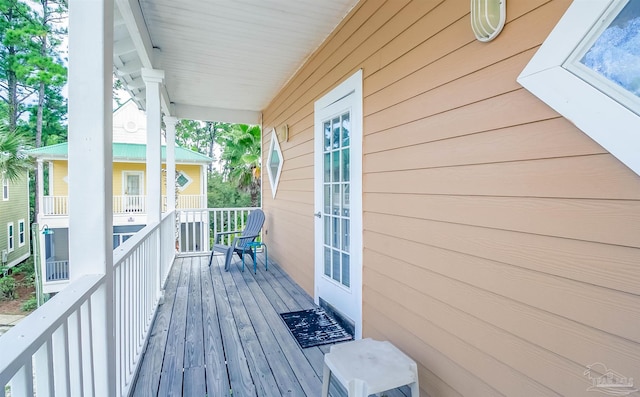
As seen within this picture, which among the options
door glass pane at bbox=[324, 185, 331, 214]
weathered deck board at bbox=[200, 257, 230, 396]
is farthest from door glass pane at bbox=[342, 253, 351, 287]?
weathered deck board at bbox=[200, 257, 230, 396]

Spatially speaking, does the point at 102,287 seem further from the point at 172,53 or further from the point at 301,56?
the point at 301,56

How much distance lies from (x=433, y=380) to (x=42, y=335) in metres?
1.70

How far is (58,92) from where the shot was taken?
10062 mm

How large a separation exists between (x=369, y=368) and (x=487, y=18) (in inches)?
64.3

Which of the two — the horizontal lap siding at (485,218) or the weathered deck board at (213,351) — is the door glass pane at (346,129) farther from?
the weathered deck board at (213,351)

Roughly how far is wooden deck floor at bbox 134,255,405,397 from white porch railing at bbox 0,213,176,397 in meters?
0.21

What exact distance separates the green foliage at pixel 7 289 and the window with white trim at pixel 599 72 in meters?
12.1

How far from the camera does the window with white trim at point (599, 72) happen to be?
88 cm

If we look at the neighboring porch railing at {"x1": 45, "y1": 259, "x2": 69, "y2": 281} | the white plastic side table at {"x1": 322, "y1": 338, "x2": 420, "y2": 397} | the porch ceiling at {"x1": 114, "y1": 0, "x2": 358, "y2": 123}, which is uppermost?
the porch ceiling at {"x1": 114, "y1": 0, "x2": 358, "y2": 123}

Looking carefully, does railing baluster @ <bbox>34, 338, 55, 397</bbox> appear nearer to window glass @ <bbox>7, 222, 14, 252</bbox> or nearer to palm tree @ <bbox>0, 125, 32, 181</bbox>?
palm tree @ <bbox>0, 125, 32, 181</bbox>

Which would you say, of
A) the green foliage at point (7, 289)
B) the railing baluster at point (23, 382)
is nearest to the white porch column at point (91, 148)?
the railing baluster at point (23, 382)

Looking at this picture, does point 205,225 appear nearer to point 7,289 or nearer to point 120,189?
point 120,189

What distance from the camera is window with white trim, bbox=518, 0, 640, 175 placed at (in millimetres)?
879

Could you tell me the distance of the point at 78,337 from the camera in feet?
3.80
